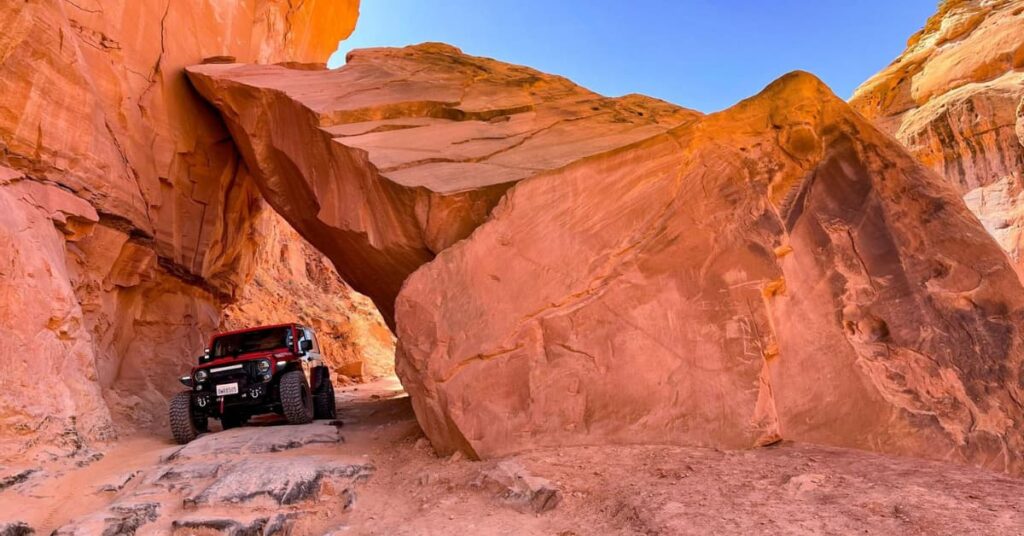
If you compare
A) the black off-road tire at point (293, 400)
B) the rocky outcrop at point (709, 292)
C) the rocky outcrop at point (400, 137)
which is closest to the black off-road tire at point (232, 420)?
the black off-road tire at point (293, 400)

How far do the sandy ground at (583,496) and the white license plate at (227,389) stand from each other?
1694 millimetres

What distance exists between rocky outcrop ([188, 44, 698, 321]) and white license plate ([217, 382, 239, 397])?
2512mm

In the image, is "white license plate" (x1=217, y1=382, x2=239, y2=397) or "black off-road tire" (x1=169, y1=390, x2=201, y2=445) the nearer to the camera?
"black off-road tire" (x1=169, y1=390, x2=201, y2=445)

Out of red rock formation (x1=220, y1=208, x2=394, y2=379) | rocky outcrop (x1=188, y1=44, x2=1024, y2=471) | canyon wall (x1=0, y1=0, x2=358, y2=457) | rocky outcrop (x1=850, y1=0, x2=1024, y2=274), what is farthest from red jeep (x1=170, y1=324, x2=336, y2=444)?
rocky outcrop (x1=850, y1=0, x2=1024, y2=274)

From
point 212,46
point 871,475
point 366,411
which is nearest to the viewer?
point 871,475

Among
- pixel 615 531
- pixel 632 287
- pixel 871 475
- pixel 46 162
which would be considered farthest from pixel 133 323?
pixel 871 475

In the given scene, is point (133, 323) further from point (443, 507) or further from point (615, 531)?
point (615, 531)

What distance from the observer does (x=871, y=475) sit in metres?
4.68

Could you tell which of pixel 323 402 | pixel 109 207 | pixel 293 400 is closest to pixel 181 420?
pixel 293 400

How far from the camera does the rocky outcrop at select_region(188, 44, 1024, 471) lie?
5.70 metres

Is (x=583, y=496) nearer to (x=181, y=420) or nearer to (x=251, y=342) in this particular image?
(x=181, y=420)

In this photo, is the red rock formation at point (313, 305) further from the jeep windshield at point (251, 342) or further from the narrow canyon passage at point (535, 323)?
the narrow canyon passage at point (535, 323)

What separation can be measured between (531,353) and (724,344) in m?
1.96

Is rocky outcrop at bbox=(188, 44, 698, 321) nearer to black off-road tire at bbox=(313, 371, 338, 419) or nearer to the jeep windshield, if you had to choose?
the jeep windshield
